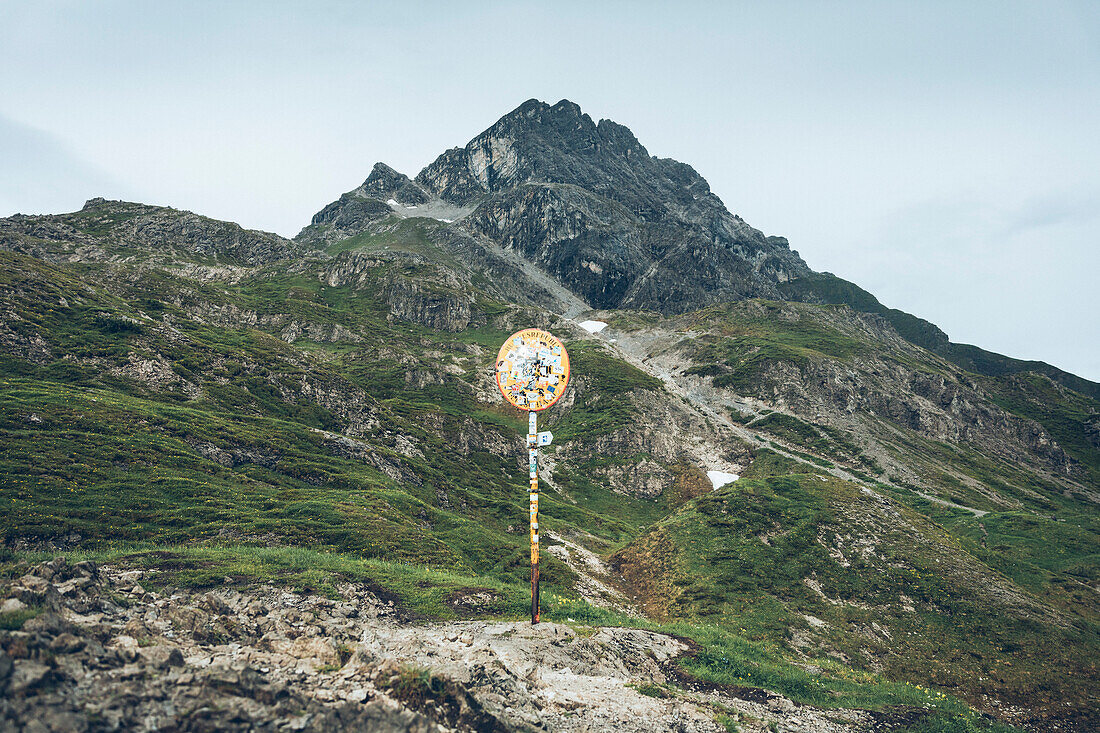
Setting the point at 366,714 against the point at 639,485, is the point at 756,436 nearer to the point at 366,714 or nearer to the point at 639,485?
the point at 639,485

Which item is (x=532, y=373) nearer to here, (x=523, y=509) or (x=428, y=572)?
(x=428, y=572)

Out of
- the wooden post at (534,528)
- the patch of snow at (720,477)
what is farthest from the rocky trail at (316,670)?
the patch of snow at (720,477)

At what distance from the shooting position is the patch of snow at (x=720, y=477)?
344ft

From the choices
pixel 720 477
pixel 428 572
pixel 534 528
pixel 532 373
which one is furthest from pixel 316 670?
pixel 720 477

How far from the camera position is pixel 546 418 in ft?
438

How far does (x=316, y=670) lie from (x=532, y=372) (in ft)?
58.2

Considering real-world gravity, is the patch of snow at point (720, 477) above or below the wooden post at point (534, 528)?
below

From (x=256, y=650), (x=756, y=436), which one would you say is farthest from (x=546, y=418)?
(x=256, y=650)

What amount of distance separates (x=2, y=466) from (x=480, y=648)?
36.9 meters

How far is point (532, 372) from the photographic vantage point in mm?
29156

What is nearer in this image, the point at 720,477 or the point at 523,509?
the point at 523,509

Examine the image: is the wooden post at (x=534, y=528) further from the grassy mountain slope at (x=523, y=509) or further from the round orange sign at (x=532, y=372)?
the grassy mountain slope at (x=523, y=509)

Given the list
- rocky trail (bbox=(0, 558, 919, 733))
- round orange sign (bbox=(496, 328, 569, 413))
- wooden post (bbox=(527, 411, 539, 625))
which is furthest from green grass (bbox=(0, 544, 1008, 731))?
round orange sign (bbox=(496, 328, 569, 413))

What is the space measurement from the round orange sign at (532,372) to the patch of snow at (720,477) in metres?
85.3
